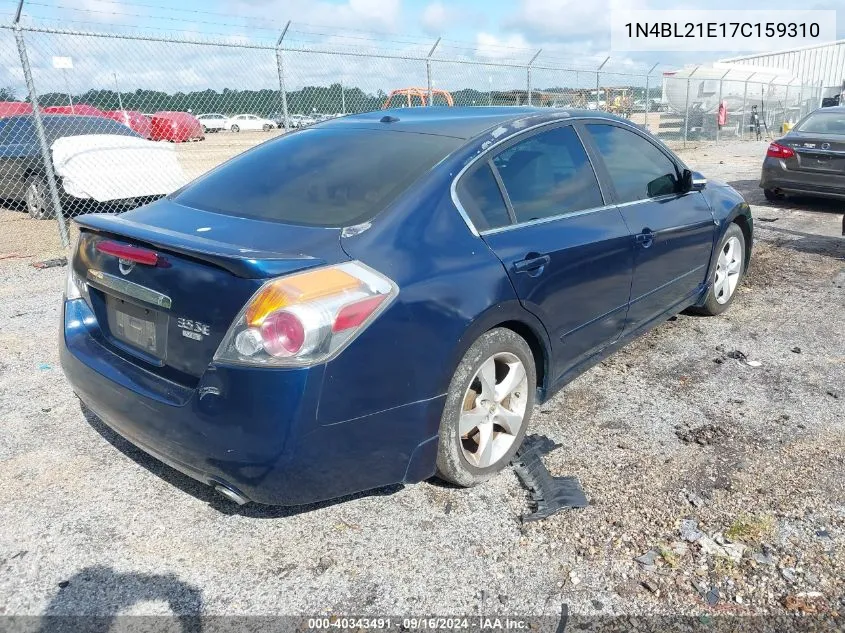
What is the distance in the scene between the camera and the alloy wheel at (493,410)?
107 inches

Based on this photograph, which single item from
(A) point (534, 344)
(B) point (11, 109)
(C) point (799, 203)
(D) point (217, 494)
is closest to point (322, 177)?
(A) point (534, 344)

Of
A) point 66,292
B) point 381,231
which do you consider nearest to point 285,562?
point 381,231

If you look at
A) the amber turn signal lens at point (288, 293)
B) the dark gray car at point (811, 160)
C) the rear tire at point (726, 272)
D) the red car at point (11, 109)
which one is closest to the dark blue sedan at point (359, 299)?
the amber turn signal lens at point (288, 293)

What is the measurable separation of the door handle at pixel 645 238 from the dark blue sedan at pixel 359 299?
30mm

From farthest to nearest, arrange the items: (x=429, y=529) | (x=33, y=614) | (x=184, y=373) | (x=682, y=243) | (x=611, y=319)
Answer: (x=682, y=243) → (x=611, y=319) → (x=429, y=529) → (x=184, y=373) → (x=33, y=614)

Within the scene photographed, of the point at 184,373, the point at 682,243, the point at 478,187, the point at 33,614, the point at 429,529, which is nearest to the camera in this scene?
the point at 33,614

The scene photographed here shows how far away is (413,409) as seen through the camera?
2365mm

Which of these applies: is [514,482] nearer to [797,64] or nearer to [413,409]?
[413,409]

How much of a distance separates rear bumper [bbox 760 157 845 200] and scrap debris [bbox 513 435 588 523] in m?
7.95

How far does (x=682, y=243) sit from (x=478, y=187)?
1.90 m

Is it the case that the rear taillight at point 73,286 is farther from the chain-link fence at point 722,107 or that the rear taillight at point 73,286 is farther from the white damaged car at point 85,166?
the chain-link fence at point 722,107

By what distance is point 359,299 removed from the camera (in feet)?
7.14

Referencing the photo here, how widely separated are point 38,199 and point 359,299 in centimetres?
890

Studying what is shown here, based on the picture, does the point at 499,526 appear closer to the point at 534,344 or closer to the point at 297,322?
the point at 534,344
